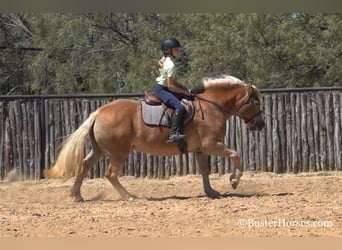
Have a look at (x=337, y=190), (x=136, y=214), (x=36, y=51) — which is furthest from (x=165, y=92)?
(x=36, y=51)

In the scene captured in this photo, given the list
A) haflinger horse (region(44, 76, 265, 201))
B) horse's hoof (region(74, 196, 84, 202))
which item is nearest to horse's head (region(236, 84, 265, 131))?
haflinger horse (region(44, 76, 265, 201))

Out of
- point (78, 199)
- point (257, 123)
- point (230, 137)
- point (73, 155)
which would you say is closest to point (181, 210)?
point (78, 199)

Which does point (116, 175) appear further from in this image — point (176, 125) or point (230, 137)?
point (230, 137)

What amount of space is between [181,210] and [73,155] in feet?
6.09

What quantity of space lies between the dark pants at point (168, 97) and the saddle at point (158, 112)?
0.27ft

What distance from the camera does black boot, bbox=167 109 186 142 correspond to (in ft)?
28.3

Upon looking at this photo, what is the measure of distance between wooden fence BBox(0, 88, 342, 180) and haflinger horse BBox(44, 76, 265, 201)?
203cm

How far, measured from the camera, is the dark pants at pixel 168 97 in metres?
8.62

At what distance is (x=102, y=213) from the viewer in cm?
775

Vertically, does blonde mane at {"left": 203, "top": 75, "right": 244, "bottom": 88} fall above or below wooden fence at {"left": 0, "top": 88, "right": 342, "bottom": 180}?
above

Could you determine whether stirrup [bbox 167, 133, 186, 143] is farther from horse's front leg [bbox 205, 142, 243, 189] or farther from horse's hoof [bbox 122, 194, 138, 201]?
horse's hoof [bbox 122, 194, 138, 201]

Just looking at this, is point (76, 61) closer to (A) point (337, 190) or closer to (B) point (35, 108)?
(B) point (35, 108)

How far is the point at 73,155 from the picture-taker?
29.1 ft

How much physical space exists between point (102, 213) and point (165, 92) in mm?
1813
